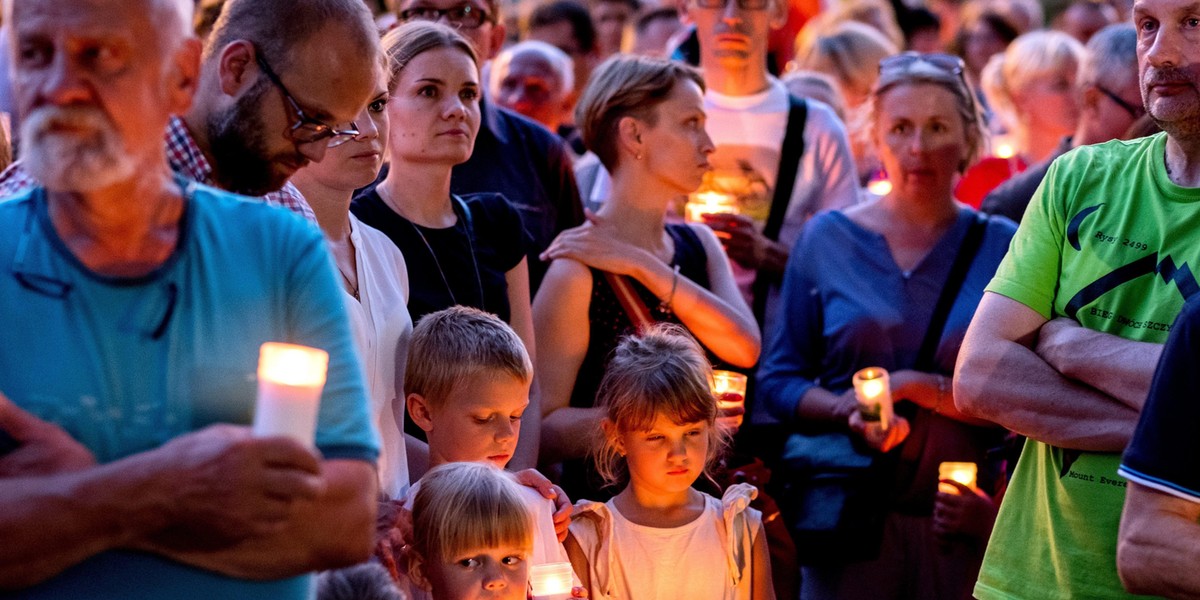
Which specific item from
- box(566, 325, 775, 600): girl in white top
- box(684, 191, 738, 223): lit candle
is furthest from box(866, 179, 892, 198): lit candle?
box(566, 325, 775, 600): girl in white top

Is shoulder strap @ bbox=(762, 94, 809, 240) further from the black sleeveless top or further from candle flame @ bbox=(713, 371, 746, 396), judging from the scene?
candle flame @ bbox=(713, 371, 746, 396)

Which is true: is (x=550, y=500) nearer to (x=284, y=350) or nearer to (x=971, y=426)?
(x=971, y=426)

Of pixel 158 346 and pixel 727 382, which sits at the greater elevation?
pixel 158 346

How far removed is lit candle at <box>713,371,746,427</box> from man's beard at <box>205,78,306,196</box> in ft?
5.93

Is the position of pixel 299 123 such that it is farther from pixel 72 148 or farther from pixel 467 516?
pixel 467 516

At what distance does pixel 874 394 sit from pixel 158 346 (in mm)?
2633

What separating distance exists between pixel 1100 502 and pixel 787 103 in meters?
2.79

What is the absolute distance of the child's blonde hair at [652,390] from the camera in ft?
12.1

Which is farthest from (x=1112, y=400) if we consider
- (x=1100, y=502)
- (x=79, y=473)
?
(x=79, y=473)

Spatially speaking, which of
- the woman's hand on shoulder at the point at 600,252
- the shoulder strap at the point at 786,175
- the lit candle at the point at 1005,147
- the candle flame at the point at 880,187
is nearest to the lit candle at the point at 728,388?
the woman's hand on shoulder at the point at 600,252

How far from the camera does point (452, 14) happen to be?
4770 millimetres

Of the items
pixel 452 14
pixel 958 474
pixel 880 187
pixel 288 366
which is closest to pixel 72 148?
pixel 288 366

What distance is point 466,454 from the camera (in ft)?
11.3

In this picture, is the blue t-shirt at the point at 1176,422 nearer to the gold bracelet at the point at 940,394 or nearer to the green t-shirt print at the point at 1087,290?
the green t-shirt print at the point at 1087,290
